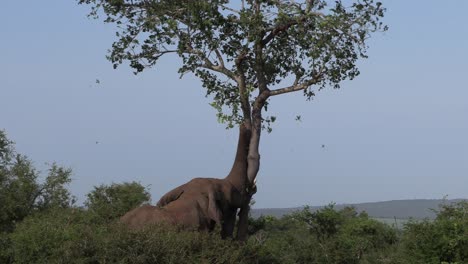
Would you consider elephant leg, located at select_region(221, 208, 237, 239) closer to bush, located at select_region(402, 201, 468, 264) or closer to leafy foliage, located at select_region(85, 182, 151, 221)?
bush, located at select_region(402, 201, 468, 264)

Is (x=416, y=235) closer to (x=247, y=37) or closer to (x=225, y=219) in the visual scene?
(x=225, y=219)

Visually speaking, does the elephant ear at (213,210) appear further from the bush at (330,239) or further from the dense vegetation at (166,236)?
the bush at (330,239)

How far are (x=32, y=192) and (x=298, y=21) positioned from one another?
46.7 ft

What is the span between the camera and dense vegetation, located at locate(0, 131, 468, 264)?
1508 cm

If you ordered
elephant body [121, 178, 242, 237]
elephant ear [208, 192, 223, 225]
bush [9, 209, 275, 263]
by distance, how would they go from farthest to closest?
1. elephant ear [208, 192, 223, 225]
2. elephant body [121, 178, 242, 237]
3. bush [9, 209, 275, 263]

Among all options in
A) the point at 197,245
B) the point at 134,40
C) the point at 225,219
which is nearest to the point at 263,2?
the point at 134,40

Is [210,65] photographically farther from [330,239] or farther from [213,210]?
[330,239]

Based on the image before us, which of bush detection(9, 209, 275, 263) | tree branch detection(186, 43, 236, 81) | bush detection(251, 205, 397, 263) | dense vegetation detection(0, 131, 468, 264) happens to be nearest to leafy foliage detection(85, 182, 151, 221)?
dense vegetation detection(0, 131, 468, 264)

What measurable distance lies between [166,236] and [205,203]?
5.77 meters

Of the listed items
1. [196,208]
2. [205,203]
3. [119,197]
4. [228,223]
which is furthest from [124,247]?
[119,197]

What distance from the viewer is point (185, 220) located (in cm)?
2036

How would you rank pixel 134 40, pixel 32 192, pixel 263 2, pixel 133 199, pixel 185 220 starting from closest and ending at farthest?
pixel 185 220, pixel 263 2, pixel 134 40, pixel 32 192, pixel 133 199

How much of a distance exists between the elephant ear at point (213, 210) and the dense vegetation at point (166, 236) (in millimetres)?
1090

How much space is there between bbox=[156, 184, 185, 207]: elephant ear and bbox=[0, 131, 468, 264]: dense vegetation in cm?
188
